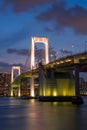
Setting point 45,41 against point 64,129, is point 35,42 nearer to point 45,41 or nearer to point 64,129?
point 45,41

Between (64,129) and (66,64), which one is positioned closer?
(64,129)

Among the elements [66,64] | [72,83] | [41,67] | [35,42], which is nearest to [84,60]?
[66,64]

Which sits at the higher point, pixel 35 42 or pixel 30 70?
pixel 35 42

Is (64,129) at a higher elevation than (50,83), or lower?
lower

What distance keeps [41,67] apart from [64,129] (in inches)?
1814

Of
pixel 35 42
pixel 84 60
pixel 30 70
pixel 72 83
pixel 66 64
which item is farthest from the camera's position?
pixel 35 42

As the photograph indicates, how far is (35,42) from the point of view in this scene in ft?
288

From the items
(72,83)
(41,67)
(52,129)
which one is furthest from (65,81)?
(52,129)

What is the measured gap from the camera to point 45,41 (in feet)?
278

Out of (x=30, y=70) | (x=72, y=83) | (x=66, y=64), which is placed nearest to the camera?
(x=66, y=64)

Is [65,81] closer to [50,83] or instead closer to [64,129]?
[50,83]

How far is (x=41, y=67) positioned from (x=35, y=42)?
19602 millimetres

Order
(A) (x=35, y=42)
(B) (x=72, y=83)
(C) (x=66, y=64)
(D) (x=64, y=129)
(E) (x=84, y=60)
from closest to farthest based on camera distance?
(D) (x=64, y=129) < (E) (x=84, y=60) < (C) (x=66, y=64) < (B) (x=72, y=83) < (A) (x=35, y=42)

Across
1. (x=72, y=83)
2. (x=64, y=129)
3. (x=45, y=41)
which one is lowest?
(x=64, y=129)
